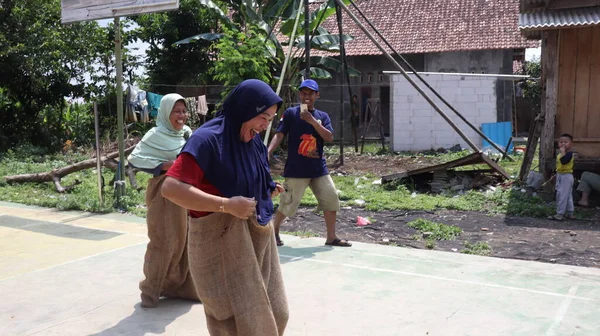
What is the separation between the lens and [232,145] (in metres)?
2.70

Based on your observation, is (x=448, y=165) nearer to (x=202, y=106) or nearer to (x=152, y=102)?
(x=202, y=106)

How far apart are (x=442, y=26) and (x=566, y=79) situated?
A: 12.2 m

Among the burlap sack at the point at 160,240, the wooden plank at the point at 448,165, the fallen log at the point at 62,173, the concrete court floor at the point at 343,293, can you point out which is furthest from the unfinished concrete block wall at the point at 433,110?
the burlap sack at the point at 160,240

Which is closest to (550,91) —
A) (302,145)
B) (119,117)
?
(302,145)

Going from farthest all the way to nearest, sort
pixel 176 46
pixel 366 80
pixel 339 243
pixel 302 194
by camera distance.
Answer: pixel 366 80 → pixel 176 46 → pixel 339 243 → pixel 302 194

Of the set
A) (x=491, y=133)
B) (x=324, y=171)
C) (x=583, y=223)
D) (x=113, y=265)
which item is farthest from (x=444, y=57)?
(x=113, y=265)

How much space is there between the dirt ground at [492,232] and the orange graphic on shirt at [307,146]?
1.39 metres

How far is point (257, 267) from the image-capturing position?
274 centimetres

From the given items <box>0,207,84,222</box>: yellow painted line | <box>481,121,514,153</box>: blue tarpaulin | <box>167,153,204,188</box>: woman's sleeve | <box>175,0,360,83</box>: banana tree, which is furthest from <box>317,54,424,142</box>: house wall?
<box>167,153,204,188</box>: woman's sleeve

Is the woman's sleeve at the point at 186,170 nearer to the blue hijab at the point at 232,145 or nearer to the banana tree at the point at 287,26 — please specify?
the blue hijab at the point at 232,145

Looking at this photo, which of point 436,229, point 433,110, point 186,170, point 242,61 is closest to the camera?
point 186,170

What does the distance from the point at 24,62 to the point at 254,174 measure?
15.1 metres

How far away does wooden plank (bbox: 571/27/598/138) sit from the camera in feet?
29.7

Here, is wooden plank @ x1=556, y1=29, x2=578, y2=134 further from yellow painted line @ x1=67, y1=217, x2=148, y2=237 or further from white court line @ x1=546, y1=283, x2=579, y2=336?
yellow painted line @ x1=67, y1=217, x2=148, y2=237
